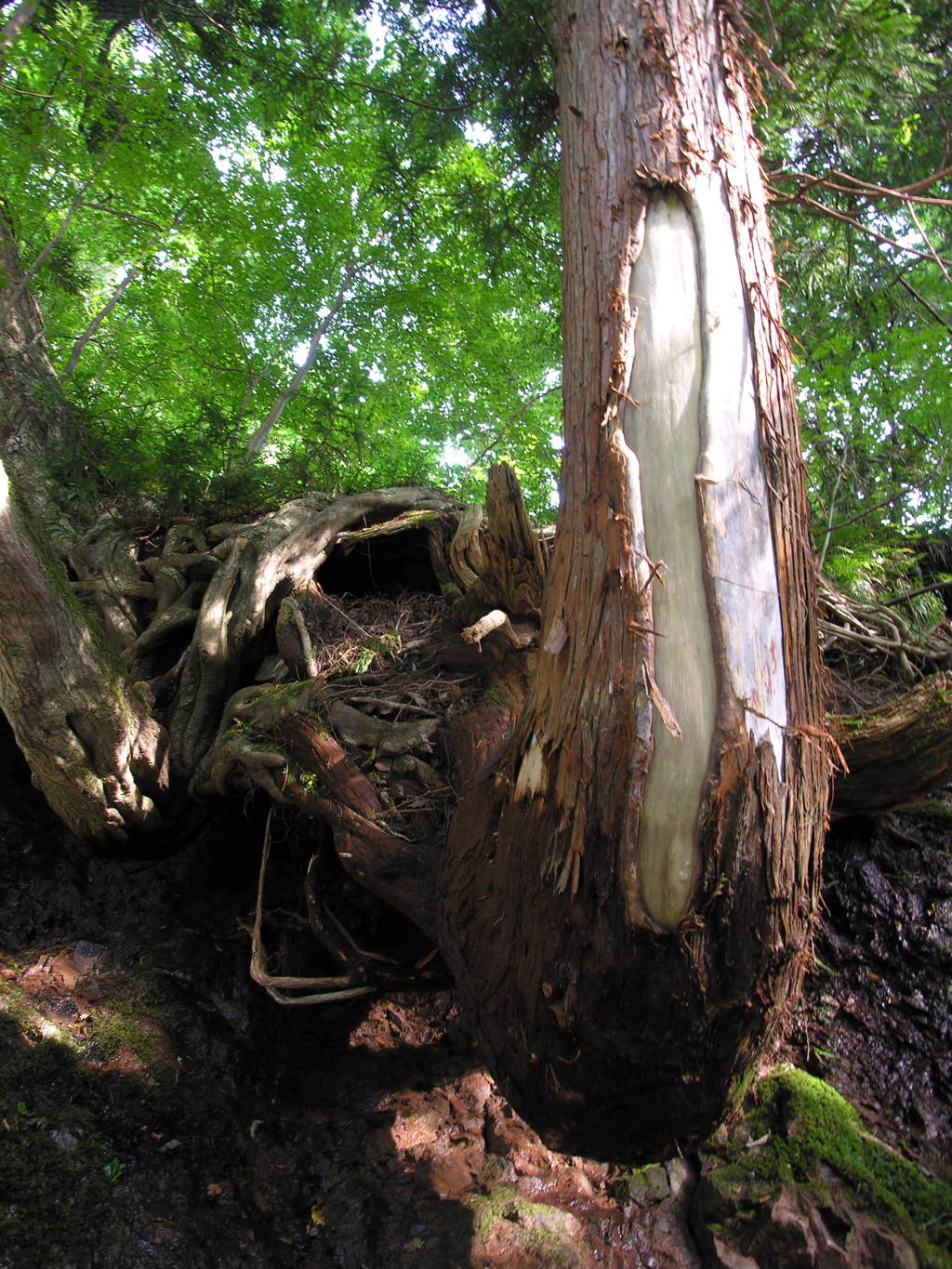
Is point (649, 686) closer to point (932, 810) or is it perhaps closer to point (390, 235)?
point (932, 810)

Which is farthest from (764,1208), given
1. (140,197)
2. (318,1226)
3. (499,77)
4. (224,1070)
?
(140,197)

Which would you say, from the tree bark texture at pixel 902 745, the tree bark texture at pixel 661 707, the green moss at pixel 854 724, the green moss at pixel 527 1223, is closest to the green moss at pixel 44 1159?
the green moss at pixel 527 1223

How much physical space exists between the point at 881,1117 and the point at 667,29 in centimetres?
447

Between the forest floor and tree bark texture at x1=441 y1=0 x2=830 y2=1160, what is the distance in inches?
37.4

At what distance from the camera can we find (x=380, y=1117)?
2.97 metres

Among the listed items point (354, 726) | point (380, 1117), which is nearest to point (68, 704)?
point (354, 726)

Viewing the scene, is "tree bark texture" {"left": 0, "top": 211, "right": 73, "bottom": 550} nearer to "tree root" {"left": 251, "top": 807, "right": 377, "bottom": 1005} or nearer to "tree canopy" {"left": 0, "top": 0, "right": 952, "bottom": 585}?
"tree canopy" {"left": 0, "top": 0, "right": 952, "bottom": 585}

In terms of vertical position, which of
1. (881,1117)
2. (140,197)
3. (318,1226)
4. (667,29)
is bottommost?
(318,1226)

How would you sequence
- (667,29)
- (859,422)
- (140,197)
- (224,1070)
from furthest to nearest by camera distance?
(140,197) → (859,422) → (224,1070) → (667,29)

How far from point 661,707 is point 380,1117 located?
2.57m

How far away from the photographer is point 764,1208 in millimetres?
2457

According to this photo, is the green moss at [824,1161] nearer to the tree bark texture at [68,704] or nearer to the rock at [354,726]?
the rock at [354,726]

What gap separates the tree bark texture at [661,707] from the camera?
5.72 feet

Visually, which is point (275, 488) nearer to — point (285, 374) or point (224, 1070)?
point (285, 374)
